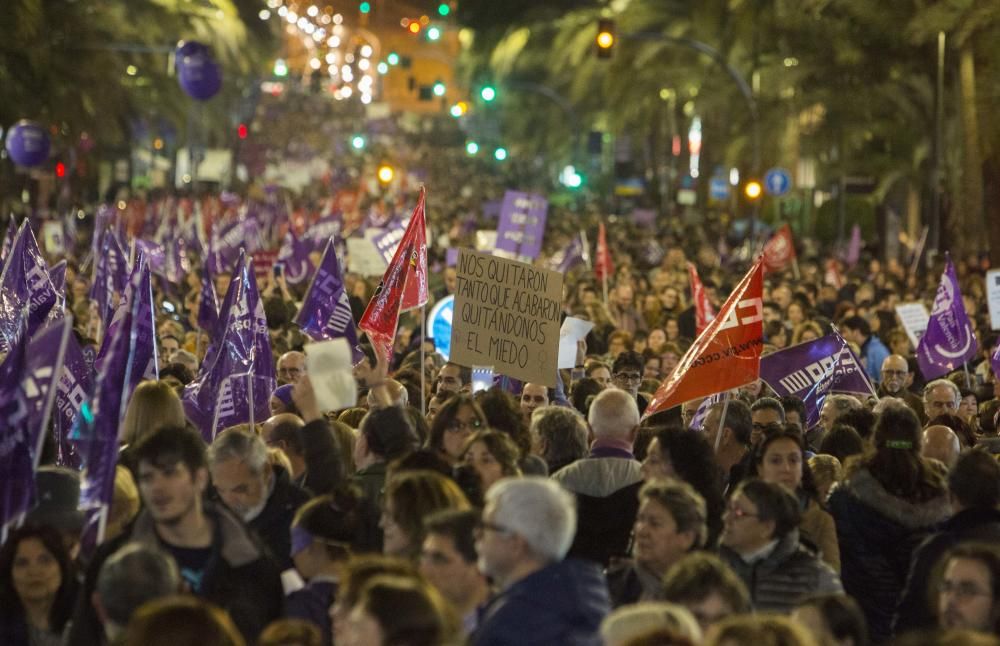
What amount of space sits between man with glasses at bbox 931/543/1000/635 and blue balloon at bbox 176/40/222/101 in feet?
87.5

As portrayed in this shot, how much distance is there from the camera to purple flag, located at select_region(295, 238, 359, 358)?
47.2ft

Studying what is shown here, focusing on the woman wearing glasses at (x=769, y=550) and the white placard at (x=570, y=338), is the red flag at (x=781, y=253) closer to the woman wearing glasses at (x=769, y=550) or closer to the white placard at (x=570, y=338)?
the white placard at (x=570, y=338)

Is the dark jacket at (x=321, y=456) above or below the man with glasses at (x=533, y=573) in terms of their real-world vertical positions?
above

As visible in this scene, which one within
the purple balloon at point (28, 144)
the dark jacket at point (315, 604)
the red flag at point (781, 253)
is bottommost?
the dark jacket at point (315, 604)

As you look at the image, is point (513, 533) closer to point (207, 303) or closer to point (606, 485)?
point (606, 485)

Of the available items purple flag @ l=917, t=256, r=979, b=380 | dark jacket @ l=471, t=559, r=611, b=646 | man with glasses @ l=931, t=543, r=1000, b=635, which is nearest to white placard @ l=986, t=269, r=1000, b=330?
purple flag @ l=917, t=256, r=979, b=380

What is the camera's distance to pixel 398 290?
41.4ft

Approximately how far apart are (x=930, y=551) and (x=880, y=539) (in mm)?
798

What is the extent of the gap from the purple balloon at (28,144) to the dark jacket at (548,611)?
90.9 feet

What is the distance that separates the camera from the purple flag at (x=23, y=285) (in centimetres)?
1329

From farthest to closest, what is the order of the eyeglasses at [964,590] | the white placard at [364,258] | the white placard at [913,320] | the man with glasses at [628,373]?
the white placard at [364,258]
the white placard at [913,320]
the man with glasses at [628,373]
the eyeglasses at [964,590]

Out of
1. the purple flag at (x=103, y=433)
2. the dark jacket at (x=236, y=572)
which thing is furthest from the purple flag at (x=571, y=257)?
the dark jacket at (x=236, y=572)

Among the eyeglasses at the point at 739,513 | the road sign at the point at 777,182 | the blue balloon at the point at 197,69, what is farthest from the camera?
the road sign at the point at 777,182

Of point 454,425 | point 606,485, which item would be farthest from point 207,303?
point 606,485
